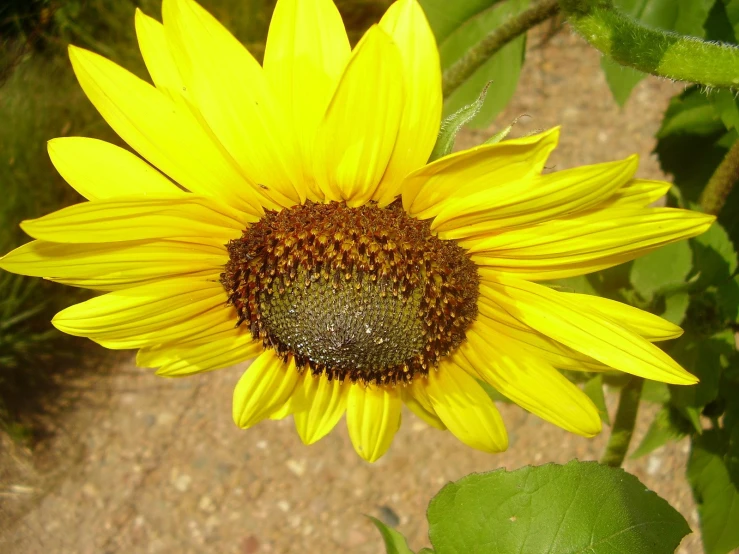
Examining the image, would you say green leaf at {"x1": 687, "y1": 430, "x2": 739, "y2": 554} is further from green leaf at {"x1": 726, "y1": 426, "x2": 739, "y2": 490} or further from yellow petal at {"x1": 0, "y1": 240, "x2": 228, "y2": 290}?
yellow petal at {"x1": 0, "y1": 240, "x2": 228, "y2": 290}

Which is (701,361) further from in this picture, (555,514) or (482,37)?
(482,37)

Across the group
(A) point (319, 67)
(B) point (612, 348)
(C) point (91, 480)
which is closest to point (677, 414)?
(B) point (612, 348)

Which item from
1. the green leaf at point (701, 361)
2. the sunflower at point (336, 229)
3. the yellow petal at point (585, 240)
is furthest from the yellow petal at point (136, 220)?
the green leaf at point (701, 361)

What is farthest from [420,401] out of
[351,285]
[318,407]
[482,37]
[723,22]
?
[482,37]

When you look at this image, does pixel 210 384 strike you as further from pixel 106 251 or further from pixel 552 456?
pixel 106 251

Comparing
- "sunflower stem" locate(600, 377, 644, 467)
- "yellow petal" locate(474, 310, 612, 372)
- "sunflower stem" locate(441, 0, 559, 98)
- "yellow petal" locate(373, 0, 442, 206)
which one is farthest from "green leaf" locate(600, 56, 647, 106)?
"yellow petal" locate(373, 0, 442, 206)

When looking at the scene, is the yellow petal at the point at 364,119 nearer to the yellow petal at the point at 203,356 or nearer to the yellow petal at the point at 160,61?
the yellow petal at the point at 160,61
